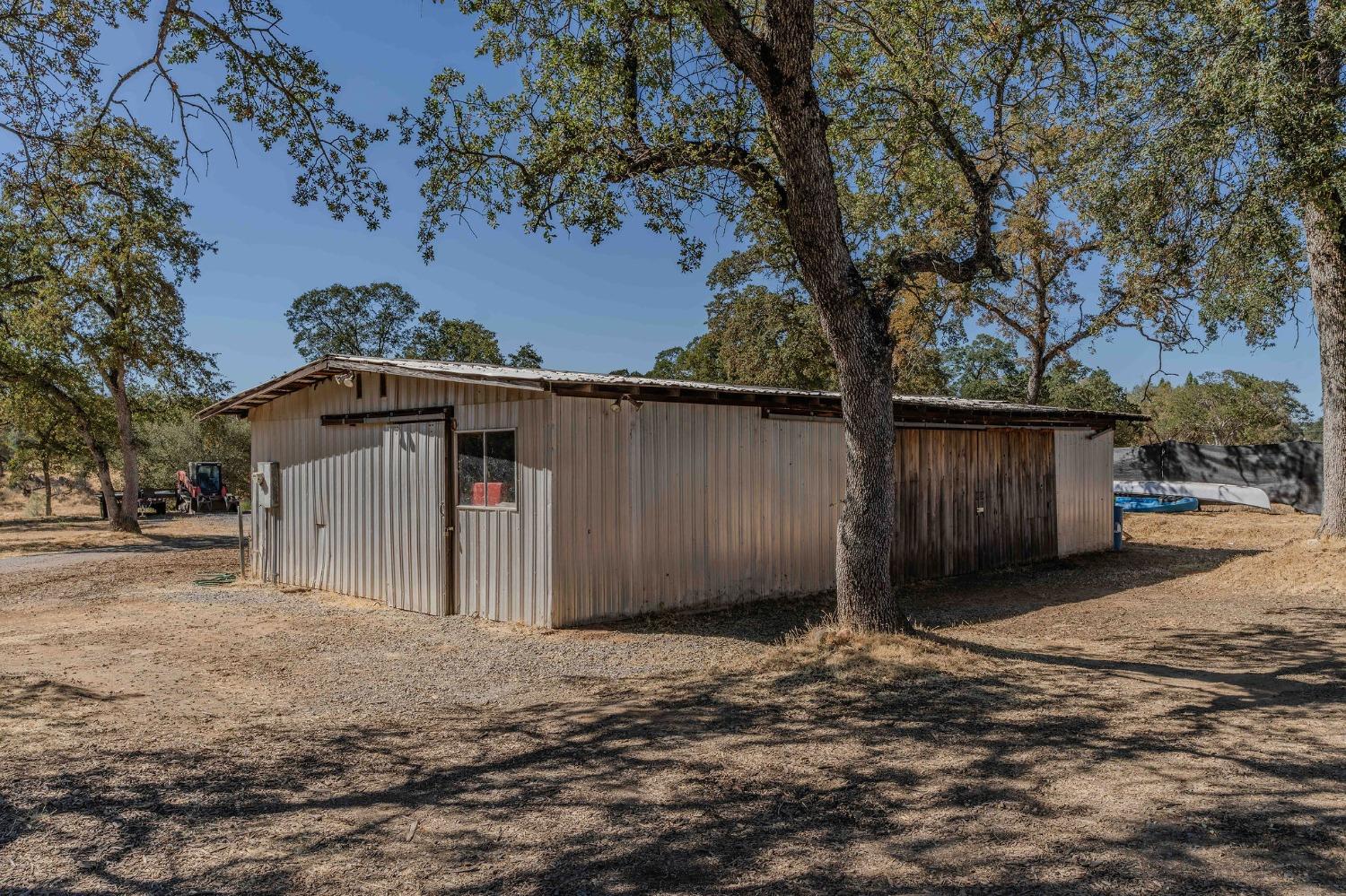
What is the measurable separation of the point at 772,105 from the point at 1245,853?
5.56m

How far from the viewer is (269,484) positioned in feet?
37.2

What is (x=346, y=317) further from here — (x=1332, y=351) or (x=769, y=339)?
(x=1332, y=351)

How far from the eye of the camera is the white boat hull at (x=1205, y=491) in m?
19.8

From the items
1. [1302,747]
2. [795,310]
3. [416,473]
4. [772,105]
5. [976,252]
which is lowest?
[1302,747]

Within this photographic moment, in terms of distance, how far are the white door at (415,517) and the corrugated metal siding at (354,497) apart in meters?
0.02

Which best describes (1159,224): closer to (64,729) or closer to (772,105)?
(772,105)

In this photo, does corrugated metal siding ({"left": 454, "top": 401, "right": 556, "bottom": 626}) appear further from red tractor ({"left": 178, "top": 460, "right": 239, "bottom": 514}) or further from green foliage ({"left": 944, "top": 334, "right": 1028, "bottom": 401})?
green foliage ({"left": 944, "top": 334, "right": 1028, "bottom": 401})

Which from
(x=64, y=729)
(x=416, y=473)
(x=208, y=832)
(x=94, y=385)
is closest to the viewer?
(x=208, y=832)

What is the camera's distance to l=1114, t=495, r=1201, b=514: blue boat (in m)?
19.7

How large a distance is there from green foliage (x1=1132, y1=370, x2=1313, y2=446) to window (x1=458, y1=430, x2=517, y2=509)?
32292 mm

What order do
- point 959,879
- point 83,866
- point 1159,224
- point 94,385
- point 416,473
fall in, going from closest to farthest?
point 959,879
point 83,866
point 416,473
point 1159,224
point 94,385

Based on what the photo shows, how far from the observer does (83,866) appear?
3.12 meters

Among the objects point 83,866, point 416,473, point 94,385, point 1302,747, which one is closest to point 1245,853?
point 1302,747

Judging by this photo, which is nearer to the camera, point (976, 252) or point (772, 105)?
point (772, 105)
